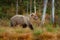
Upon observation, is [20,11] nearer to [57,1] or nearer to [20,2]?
[20,2]

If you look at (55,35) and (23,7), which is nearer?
(55,35)

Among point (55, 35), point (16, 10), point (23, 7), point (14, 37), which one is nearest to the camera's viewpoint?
point (14, 37)

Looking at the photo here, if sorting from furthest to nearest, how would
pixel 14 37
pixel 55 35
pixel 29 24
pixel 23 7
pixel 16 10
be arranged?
1. pixel 23 7
2. pixel 16 10
3. pixel 29 24
4. pixel 55 35
5. pixel 14 37

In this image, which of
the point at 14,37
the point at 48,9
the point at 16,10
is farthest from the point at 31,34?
the point at 48,9

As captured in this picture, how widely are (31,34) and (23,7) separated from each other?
67.1ft

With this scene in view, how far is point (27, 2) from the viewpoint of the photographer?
3039 centimetres

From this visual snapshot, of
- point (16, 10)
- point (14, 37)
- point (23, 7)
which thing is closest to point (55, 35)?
point (14, 37)

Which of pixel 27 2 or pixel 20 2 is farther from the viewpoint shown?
pixel 20 2

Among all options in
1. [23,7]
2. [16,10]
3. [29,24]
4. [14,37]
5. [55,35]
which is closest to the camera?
[14,37]

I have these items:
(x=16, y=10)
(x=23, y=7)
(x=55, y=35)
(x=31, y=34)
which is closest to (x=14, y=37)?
(x=31, y=34)

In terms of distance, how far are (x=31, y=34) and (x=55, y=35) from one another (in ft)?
3.45

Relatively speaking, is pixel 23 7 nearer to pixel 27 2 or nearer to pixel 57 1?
pixel 27 2

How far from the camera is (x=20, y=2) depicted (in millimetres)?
32594

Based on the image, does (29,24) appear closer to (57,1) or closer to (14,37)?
(14,37)
